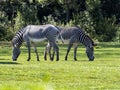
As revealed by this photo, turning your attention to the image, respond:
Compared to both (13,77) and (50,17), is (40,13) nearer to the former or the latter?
(50,17)

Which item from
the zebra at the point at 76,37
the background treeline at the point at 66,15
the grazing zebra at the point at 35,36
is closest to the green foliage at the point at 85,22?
the background treeline at the point at 66,15

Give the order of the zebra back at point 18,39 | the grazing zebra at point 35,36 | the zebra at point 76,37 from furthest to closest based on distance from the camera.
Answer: the zebra at point 76,37, the zebra back at point 18,39, the grazing zebra at point 35,36

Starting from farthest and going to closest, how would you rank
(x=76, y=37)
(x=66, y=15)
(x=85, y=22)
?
(x=66, y=15) < (x=85, y=22) < (x=76, y=37)

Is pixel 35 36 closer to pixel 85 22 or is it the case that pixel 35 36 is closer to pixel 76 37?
pixel 76 37

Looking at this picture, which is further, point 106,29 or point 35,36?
point 106,29

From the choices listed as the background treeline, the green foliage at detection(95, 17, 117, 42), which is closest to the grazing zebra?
the background treeline

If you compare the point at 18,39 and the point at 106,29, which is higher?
the point at 18,39

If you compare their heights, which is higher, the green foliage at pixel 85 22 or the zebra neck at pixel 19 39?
the zebra neck at pixel 19 39

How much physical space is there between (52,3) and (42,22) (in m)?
3.22

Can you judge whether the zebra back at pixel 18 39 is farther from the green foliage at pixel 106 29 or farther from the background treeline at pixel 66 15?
the green foliage at pixel 106 29

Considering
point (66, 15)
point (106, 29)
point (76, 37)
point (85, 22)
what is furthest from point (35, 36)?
point (66, 15)

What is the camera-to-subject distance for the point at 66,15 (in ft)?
202

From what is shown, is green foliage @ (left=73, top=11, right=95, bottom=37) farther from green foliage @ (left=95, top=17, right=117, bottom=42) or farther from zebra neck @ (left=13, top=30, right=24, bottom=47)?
zebra neck @ (left=13, top=30, right=24, bottom=47)

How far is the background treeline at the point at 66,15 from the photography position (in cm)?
5703
